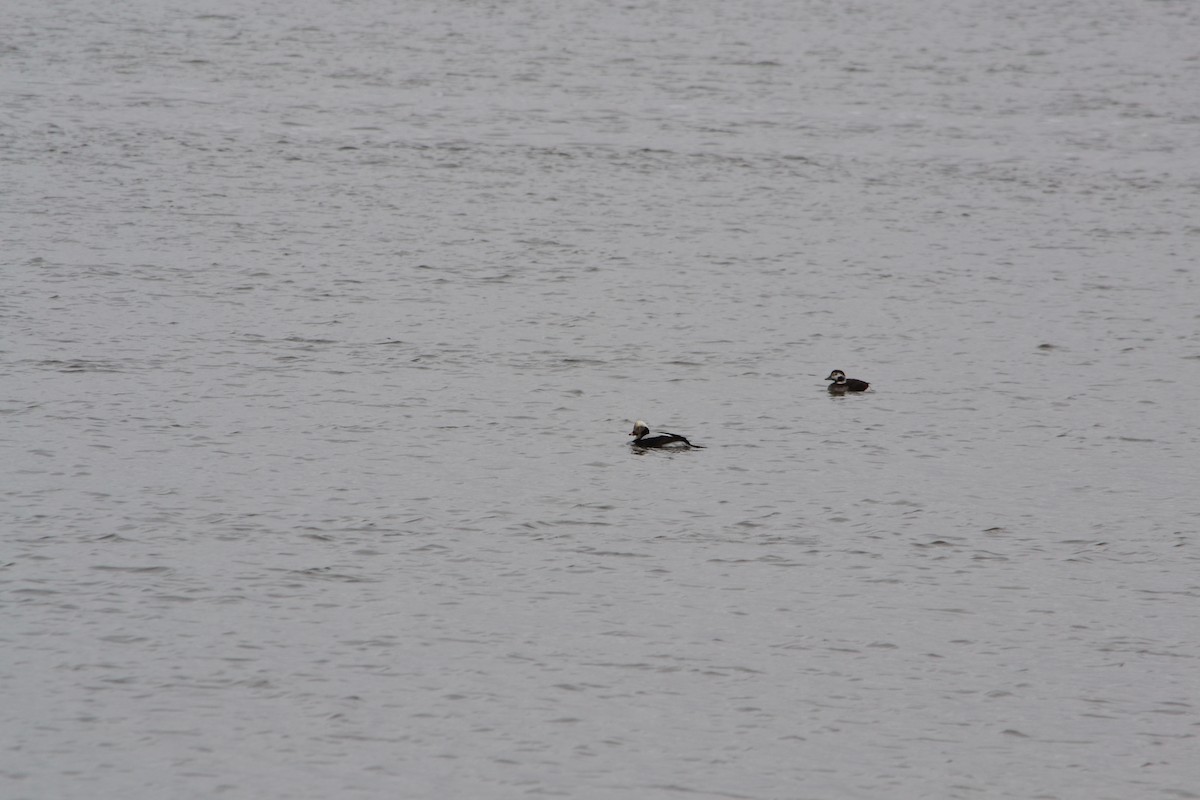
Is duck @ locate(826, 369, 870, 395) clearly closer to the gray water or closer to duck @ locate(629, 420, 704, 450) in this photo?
the gray water

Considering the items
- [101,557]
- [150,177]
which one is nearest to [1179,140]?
[150,177]

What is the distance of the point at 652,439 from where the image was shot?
23.0 m

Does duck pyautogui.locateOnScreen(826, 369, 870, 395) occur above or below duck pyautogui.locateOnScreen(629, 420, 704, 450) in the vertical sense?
above

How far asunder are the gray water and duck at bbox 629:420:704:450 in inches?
10.3

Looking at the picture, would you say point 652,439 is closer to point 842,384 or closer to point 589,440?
point 589,440

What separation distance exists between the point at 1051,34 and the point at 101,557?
48447mm

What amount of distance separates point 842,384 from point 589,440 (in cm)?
435

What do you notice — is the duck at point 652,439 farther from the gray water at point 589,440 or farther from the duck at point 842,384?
the duck at point 842,384

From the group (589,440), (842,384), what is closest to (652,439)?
(589,440)

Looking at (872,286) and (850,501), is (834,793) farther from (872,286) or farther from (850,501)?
(872,286)

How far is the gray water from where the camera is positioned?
1511cm

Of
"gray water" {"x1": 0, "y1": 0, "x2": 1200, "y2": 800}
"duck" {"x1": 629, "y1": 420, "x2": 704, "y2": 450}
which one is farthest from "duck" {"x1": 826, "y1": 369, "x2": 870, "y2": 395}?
"duck" {"x1": 629, "y1": 420, "x2": 704, "y2": 450}

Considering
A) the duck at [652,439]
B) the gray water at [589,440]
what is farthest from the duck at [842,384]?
the duck at [652,439]

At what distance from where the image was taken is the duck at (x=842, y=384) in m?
25.8
